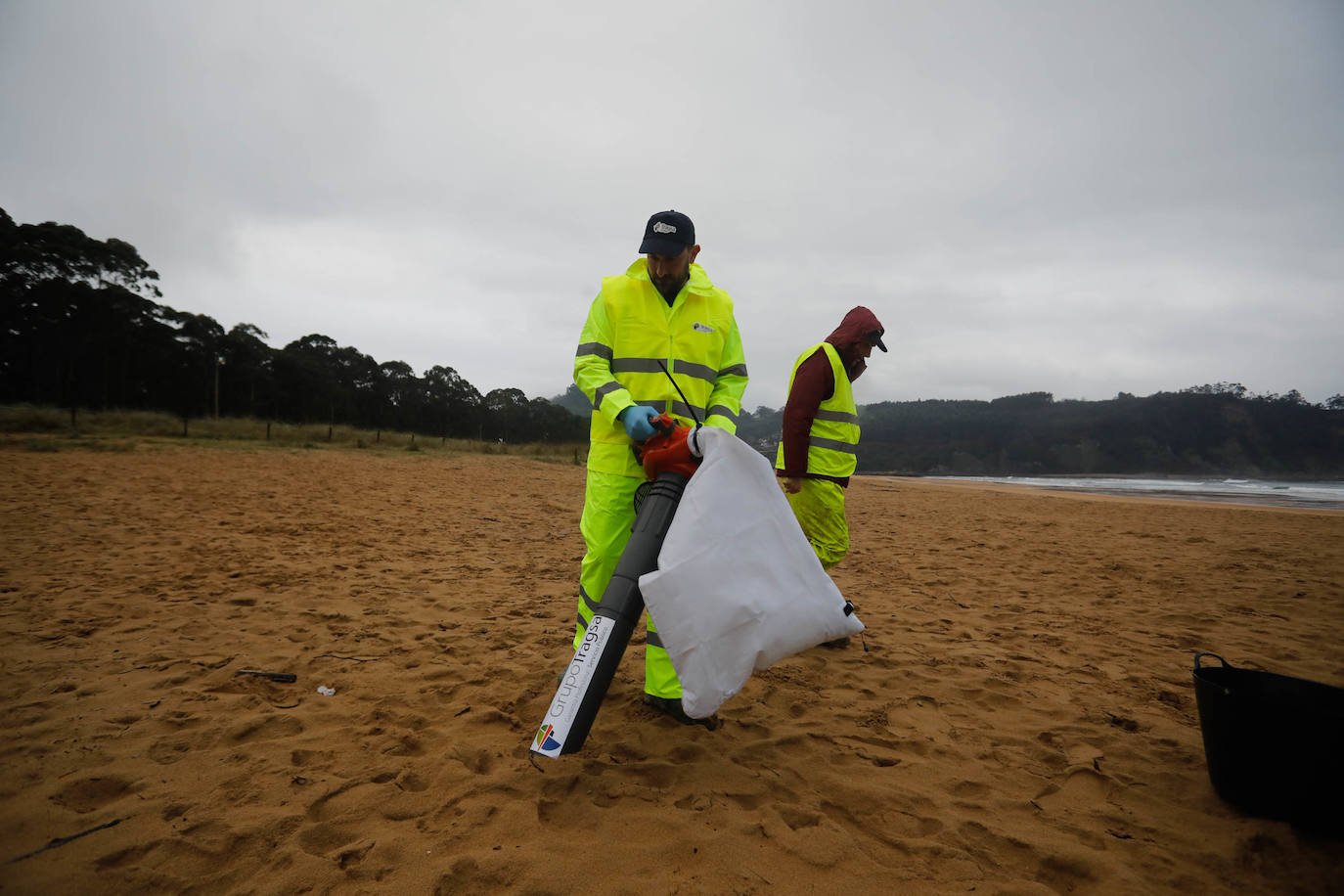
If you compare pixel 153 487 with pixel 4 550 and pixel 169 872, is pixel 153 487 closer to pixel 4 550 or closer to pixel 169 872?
pixel 4 550

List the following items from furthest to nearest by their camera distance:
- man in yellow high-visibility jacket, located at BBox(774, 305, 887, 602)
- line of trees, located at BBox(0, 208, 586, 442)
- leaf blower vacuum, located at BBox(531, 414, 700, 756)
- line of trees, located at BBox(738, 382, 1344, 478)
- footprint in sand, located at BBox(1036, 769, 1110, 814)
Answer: line of trees, located at BBox(738, 382, 1344, 478) → line of trees, located at BBox(0, 208, 586, 442) → man in yellow high-visibility jacket, located at BBox(774, 305, 887, 602) → footprint in sand, located at BBox(1036, 769, 1110, 814) → leaf blower vacuum, located at BBox(531, 414, 700, 756)

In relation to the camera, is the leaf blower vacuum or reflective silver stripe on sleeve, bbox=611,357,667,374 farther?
reflective silver stripe on sleeve, bbox=611,357,667,374

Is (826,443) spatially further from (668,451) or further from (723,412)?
(668,451)

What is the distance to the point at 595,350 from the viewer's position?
250cm

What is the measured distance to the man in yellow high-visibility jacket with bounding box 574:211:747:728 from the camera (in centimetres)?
244

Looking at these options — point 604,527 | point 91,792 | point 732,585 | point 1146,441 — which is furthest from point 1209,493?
point 1146,441

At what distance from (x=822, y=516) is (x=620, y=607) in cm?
211

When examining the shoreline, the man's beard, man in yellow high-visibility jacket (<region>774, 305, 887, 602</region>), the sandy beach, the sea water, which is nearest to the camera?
the sandy beach

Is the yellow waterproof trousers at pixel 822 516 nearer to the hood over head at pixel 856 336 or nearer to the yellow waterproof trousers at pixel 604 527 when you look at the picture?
the hood over head at pixel 856 336

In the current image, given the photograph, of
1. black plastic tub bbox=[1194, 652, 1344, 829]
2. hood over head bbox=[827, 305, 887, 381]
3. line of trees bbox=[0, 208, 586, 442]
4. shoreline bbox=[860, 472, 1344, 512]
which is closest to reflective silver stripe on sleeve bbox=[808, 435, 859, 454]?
hood over head bbox=[827, 305, 887, 381]

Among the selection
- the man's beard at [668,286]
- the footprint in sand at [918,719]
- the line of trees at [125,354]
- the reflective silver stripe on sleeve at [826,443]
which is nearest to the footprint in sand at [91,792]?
the man's beard at [668,286]

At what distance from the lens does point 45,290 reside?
32.9m

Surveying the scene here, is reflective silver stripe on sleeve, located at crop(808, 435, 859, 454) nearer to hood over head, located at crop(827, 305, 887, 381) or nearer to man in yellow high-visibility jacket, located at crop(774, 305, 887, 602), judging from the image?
man in yellow high-visibility jacket, located at crop(774, 305, 887, 602)

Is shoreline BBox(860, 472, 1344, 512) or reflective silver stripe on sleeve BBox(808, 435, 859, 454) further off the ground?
reflective silver stripe on sleeve BBox(808, 435, 859, 454)
